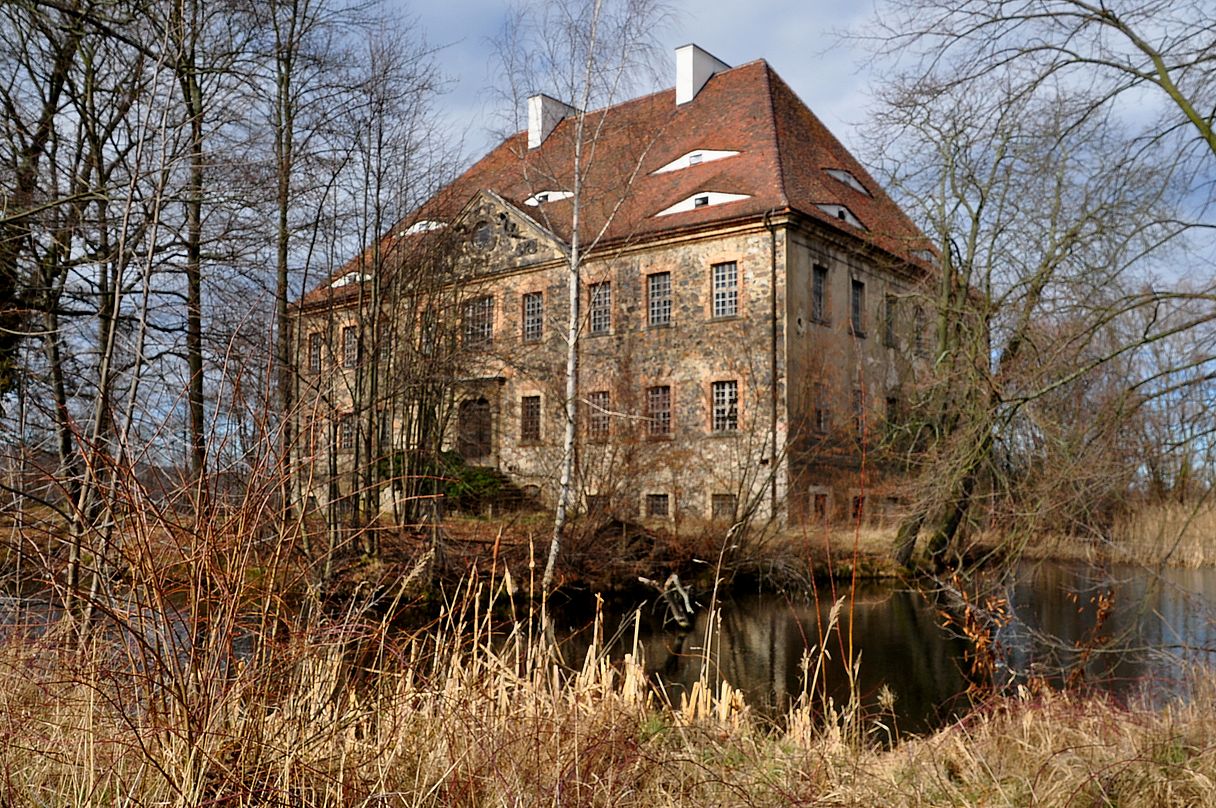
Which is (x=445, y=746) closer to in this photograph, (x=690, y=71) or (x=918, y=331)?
(x=918, y=331)

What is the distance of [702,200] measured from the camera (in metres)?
25.1

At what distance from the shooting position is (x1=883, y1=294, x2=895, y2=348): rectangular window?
81.0ft

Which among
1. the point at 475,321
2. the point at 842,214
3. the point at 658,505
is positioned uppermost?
the point at 842,214

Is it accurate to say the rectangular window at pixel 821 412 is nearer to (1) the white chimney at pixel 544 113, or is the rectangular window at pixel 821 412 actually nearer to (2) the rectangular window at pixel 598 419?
(2) the rectangular window at pixel 598 419

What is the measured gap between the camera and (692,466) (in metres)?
23.0

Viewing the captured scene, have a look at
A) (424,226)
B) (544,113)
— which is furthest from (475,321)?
(544,113)

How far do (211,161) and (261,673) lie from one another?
6242mm

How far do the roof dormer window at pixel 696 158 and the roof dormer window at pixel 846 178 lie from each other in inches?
104

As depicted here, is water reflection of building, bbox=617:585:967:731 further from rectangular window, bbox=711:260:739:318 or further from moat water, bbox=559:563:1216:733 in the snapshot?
rectangular window, bbox=711:260:739:318

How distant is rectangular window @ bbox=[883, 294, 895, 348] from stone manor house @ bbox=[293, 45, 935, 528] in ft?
0.25

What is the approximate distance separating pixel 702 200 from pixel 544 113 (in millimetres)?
10223

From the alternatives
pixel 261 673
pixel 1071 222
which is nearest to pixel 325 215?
pixel 1071 222

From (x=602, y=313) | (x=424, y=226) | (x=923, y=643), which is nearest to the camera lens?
(x=923, y=643)

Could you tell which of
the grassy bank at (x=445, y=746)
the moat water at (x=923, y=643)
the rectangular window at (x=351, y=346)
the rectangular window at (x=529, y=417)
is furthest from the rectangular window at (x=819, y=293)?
the grassy bank at (x=445, y=746)
